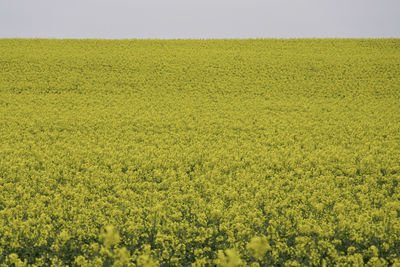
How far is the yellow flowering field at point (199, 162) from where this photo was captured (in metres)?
5.09

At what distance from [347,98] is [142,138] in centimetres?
1390

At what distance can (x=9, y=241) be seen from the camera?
519 cm

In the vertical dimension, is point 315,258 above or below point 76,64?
below

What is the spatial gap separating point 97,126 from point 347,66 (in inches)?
813

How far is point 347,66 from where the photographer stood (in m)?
22.8

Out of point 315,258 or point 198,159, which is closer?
point 315,258

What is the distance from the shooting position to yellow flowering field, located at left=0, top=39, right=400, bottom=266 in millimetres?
5090

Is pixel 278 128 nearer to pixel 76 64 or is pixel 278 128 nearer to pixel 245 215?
pixel 245 215

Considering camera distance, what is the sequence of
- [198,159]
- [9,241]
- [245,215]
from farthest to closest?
1. [198,159]
2. [245,215]
3. [9,241]

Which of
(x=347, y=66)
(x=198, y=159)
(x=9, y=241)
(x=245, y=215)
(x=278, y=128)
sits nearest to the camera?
(x=9, y=241)

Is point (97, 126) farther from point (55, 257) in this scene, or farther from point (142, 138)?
point (55, 257)

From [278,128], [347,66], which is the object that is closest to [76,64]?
[278,128]

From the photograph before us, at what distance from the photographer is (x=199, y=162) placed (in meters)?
9.30

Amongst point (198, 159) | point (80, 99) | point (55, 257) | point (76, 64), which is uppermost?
point (76, 64)
